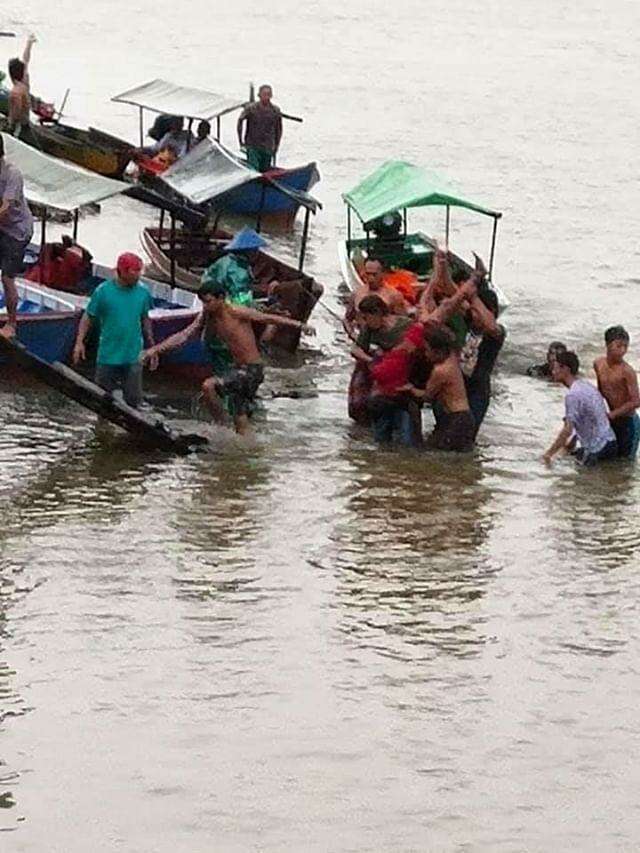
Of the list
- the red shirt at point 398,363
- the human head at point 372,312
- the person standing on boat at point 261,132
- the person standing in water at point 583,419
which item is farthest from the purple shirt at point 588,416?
the person standing on boat at point 261,132

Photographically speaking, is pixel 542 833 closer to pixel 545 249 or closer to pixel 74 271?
pixel 74 271

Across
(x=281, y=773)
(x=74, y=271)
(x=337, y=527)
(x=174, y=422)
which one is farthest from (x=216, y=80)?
(x=281, y=773)

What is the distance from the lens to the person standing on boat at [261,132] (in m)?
28.8

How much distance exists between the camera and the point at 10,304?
711 inches

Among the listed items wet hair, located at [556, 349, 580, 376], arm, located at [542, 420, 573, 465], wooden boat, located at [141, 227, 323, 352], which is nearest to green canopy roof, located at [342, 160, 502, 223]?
wooden boat, located at [141, 227, 323, 352]

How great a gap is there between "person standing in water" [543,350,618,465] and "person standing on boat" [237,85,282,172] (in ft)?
42.1

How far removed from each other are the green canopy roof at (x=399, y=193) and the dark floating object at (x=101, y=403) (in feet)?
18.6

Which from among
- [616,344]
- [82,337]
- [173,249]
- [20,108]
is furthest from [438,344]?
[20,108]

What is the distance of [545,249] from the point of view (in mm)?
29078

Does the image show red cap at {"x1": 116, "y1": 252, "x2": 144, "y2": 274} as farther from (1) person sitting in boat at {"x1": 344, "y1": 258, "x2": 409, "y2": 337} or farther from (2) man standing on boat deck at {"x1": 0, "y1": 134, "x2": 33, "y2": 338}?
(1) person sitting in boat at {"x1": 344, "y1": 258, "x2": 409, "y2": 337}

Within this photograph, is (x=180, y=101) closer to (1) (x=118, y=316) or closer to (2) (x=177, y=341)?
(2) (x=177, y=341)

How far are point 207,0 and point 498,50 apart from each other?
16842 mm

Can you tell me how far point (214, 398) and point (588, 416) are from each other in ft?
10.5

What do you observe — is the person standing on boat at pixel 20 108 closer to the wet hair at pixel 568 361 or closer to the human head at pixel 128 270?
the human head at pixel 128 270
